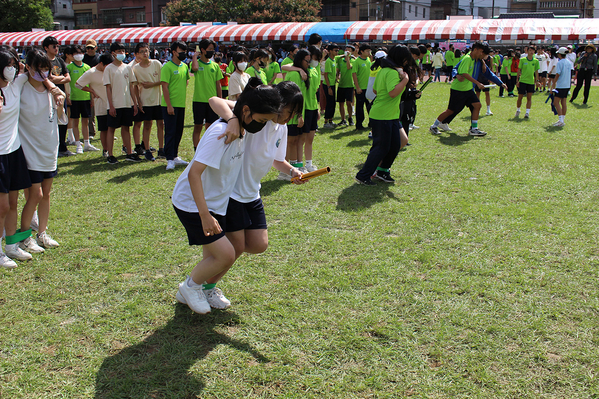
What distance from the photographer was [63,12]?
70688mm

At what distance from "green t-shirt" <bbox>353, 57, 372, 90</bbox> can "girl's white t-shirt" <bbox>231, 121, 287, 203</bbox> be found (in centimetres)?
808

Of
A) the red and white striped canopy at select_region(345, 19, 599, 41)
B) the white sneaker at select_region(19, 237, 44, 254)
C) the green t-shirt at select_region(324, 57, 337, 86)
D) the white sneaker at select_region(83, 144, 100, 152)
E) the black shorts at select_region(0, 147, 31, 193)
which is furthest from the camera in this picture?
the red and white striped canopy at select_region(345, 19, 599, 41)

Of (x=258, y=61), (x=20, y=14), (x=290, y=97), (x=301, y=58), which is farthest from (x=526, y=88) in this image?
(x=20, y=14)

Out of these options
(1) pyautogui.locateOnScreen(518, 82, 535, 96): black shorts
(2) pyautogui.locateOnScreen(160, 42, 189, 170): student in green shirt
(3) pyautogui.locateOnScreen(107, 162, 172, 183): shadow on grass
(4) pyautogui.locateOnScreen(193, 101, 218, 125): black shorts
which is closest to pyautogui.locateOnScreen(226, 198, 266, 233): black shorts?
(3) pyautogui.locateOnScreen(107, 162, 172, 183): shadow on grass

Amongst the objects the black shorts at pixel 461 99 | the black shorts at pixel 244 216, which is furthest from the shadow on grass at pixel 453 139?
the black shorts at pixel 244 216

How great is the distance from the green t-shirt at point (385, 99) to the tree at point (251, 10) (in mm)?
42107

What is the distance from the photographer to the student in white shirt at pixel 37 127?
4223 millimetres

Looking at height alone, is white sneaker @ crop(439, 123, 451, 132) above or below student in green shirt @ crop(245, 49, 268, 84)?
below

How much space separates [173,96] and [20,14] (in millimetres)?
50916

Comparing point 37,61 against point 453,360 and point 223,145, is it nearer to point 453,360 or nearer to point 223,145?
point 223,145

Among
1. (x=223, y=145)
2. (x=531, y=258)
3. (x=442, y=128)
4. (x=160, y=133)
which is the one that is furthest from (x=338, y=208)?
(x=442, y=128)

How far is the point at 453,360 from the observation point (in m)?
2.97

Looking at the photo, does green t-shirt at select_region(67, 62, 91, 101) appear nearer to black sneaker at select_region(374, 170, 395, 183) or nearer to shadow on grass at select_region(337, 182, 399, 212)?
shadow on grass at select_region(337, 182, 399, 212)

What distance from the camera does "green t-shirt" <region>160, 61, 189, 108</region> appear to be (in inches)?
296
